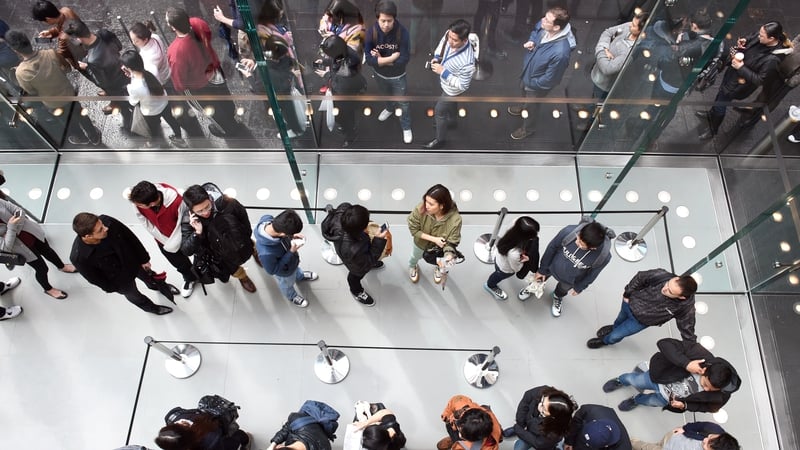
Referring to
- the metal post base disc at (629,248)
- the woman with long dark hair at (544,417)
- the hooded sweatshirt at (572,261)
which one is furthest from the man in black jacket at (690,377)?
the metal post base disc at (629,248)

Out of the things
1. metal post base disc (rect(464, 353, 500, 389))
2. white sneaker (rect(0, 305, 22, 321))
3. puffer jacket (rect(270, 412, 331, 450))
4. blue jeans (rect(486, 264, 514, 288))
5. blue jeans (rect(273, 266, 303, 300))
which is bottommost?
puffer jacket (rect(270, 412, 331, 450))

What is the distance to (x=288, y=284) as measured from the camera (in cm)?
505

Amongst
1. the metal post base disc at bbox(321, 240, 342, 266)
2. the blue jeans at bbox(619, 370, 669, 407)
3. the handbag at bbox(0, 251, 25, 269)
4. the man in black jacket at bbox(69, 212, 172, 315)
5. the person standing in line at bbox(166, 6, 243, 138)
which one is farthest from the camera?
the metal post base disc at bbox(321, 240, 342, 266)

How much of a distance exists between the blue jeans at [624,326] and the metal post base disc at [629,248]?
975 millimetres

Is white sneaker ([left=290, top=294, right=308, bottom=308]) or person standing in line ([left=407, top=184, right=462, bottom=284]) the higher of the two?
person standing in line ([left=407, top=184, right=462, bottom=284])

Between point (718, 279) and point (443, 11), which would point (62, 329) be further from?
point (718, 279)

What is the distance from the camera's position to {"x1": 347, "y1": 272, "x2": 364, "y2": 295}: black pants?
499cm

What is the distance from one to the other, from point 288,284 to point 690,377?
3324 millimetres

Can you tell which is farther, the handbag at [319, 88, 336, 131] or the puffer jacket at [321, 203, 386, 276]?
the handbag at [319, 88, 336, 131]

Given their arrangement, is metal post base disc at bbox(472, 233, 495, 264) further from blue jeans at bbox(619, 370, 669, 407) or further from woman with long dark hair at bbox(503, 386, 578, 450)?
woman with long dark hair at bbox(503, 386, 578, 450)

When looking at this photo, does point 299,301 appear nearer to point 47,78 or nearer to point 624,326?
point 624,326

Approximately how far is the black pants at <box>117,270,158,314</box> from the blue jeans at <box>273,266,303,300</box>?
115 centimetres

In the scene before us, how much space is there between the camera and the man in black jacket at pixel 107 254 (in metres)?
4.06

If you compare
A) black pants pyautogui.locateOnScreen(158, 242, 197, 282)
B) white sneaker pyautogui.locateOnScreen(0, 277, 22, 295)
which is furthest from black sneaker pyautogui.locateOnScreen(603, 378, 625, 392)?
white sneaker pyautogui.locateOnScreen(0, 277, 22, 295)
